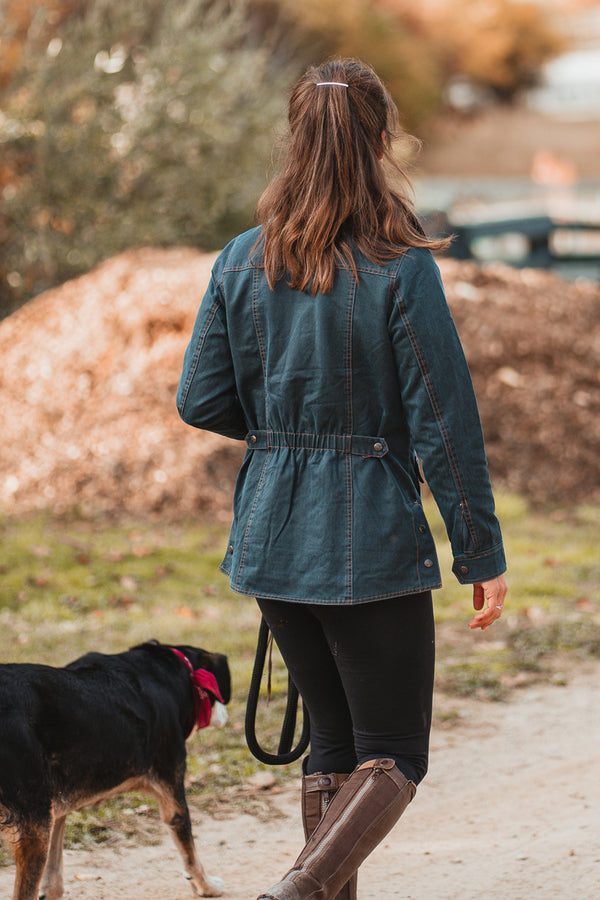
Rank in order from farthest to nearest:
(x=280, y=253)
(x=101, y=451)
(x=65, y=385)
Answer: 1. (x=65, y=385)
2. (x=101, y=451)
3. (x=280, y=253)

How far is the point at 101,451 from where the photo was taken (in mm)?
8391

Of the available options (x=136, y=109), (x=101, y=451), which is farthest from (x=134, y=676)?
(x=136, y=109)

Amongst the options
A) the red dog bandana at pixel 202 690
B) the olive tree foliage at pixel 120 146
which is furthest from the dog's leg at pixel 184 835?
the olive tree foliage at pixel 120 146

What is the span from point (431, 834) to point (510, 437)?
608 cm

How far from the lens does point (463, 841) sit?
3607mm

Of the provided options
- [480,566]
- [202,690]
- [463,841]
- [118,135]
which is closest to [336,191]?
[480,566]

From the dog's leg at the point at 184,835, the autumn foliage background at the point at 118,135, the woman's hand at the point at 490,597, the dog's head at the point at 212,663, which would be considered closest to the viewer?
the woman's hand at the point at 490,597

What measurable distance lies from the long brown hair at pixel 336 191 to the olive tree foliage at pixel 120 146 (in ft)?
31.1

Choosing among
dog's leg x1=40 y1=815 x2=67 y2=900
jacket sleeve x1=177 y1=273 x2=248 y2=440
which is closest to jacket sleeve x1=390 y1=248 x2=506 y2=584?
jacket sleeve x1=177 y1=273 x2=248 y2=440

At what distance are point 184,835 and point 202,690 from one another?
44cm

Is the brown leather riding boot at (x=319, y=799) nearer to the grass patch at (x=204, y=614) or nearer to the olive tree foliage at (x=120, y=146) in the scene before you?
the grass patch at (x=204, y=614)

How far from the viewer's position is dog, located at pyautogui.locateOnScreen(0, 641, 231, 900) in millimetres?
2541

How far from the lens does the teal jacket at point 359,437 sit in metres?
2.23

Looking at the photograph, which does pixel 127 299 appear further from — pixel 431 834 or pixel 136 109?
pixel 431 834
